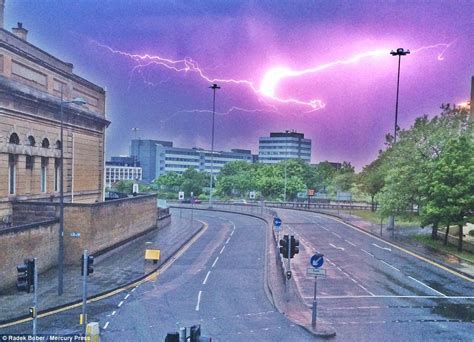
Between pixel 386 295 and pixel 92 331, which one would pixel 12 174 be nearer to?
pixel 92 331

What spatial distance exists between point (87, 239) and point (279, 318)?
55.0 ft

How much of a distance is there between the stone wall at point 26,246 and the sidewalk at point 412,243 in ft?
87.1

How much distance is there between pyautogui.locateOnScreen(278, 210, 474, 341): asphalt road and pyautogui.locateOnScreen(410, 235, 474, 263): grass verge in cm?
337

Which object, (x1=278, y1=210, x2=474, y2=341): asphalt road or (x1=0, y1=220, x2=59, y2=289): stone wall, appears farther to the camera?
(x1=0, y1=220, x2=59, y2=289): stone wall

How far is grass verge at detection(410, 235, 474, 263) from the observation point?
118ft

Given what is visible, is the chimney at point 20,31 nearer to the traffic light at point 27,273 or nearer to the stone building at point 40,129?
the stone building at point 40,129

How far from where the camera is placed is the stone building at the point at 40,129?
98.2 feet

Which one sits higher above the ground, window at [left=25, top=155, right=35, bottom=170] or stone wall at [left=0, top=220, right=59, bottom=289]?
window at [left=25, top=155, right=35, bottom=170]

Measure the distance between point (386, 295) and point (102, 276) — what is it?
16.2 meters

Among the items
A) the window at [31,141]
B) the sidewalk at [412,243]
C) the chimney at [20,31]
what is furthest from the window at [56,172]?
the sidewalk at [412,243]

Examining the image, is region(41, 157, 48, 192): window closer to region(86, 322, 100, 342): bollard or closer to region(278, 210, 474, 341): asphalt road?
region(278, 210, 474, 341): asphalt road

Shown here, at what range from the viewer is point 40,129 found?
3416cm

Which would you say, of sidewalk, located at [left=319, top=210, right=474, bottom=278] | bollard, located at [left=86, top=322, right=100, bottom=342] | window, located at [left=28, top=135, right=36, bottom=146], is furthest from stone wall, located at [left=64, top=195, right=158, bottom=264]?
sidewalk, located at [left=319, top=210, right=474, bottom=278]

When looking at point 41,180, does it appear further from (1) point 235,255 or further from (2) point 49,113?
(1) point 235,255
